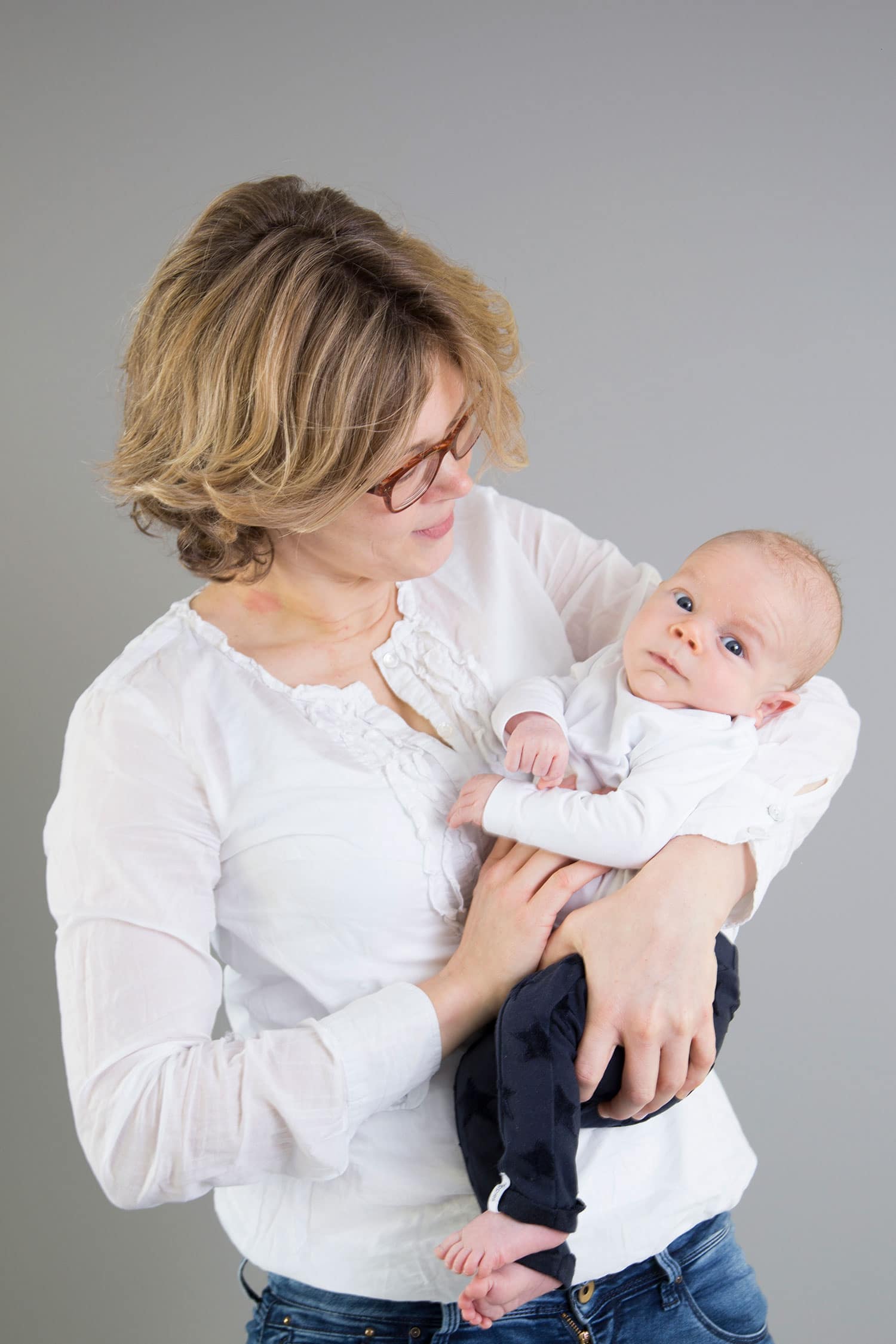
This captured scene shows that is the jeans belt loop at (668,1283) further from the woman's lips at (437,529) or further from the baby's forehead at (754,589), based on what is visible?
the woman's lips at (437,529)

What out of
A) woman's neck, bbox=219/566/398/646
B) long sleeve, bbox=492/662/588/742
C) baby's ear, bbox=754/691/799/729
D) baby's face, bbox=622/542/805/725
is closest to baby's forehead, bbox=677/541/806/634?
baby's face, bbox=622/542/805/725

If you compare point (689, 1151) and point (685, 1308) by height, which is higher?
point (689, 1151)

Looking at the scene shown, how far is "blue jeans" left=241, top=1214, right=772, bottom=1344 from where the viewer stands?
53.7 inches

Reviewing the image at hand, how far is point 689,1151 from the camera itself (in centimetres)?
143

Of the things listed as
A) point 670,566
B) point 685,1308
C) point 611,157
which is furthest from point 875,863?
point 611,157

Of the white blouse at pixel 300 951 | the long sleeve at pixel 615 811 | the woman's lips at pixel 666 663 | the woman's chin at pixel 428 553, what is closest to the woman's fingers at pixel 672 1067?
the white blouse at pixel 300 951

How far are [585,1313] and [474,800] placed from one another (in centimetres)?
60

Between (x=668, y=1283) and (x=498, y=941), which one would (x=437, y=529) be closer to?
(x=498, y=941)

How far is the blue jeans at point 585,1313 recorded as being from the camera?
4.48 ft

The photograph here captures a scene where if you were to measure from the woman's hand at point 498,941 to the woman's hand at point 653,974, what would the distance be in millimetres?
37

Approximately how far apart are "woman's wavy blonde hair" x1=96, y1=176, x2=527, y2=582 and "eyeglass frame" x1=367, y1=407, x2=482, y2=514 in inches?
1.0

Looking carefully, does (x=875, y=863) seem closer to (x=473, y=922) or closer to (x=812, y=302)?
(x=812, y=302)

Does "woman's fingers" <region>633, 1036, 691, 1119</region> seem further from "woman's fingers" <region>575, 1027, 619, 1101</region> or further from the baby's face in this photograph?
the baby's face

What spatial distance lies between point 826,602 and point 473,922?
607mm
